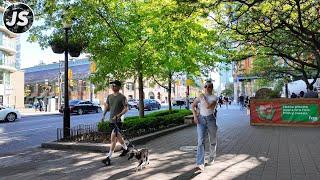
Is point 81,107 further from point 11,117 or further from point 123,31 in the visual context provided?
point 123,31

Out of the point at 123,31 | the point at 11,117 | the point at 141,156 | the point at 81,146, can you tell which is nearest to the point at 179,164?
the point at 141,156

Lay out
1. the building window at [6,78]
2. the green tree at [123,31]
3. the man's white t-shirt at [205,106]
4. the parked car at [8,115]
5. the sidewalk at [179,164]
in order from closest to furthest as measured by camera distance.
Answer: the sidewalk at [179,164] → the man's white t-shirt at [205,106] → the green tree at [123,31] → the parked car at [8,115] → the building window at [6,78]

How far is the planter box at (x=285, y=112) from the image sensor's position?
798 inches

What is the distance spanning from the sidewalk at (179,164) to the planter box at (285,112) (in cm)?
778

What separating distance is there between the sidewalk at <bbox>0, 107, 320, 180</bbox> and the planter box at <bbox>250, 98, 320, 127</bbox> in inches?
306

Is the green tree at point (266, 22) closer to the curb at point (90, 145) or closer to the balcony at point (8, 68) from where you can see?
the curb at point (90, 145)

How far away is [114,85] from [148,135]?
4.64 meters

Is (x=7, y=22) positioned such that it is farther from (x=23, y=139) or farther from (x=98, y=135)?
(x=23, y=139)

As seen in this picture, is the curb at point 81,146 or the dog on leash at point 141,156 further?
the curb at point 81,146

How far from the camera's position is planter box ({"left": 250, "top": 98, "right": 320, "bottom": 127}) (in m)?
20.3

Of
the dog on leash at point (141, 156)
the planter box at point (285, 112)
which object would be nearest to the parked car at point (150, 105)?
the planter box at point (285, 112)

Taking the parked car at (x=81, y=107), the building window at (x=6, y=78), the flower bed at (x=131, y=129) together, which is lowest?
the flower bed at (x=131, y=129)

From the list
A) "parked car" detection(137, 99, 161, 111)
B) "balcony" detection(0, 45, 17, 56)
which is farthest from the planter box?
"balcony" detection(0, 45, 17, 56)

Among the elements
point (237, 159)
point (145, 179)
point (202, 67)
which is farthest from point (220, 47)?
point (145, 179)
